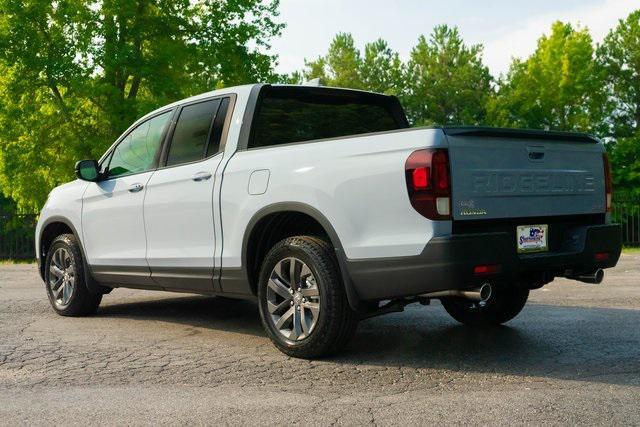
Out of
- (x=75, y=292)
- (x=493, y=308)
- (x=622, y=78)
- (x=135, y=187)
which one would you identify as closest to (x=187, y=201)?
(x=135, y=187)

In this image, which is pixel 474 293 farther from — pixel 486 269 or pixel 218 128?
pixel 218 128

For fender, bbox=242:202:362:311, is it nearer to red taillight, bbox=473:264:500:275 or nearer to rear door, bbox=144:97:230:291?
rear door, bbox=144:97:230:291

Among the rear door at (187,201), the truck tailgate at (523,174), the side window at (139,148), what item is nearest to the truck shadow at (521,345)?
the truck tailgate at (523,174)

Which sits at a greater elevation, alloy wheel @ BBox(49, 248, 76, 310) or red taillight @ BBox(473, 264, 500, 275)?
red taillight @ BBox(473, 264, 500, 275)

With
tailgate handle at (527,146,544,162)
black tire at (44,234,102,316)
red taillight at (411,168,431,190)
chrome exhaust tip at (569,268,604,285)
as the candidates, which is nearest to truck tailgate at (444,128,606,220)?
tailgate handle at (527,146,544,162)

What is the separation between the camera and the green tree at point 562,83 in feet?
122

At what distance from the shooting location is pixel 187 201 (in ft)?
19.9

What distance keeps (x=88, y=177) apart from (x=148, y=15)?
64.5 feet

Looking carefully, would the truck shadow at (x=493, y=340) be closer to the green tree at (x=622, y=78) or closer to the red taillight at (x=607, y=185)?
the red taillight at (x=607, y=185)

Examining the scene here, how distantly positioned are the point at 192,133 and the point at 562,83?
1339 inches

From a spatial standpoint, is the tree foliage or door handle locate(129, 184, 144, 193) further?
the tree foliage

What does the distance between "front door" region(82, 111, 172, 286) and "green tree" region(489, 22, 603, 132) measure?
3364cm

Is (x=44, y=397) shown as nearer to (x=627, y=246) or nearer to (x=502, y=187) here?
(x=502, y=187)

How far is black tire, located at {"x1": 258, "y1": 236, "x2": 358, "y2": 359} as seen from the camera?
16.2 feet
